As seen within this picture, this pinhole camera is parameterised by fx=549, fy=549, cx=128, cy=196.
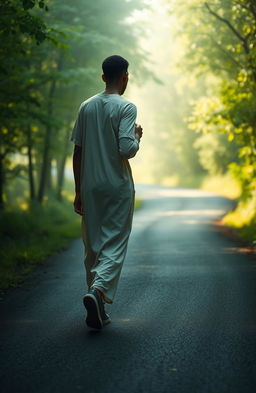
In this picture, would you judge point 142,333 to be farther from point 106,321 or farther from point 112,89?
point 112,89

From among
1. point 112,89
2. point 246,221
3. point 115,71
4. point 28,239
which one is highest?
point 115,71

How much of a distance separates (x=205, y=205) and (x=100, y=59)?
338 inches

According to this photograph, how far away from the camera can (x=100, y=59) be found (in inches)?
732

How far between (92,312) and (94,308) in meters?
0.05

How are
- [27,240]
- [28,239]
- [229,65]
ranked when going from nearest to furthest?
[27,240]
[28,239]
[229,65]

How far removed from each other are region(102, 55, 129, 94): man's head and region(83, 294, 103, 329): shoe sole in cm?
198

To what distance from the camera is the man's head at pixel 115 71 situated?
5121 millimetres

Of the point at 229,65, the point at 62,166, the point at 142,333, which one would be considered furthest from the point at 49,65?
the point at 142,333

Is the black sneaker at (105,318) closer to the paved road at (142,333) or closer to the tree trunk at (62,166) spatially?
the paved road at (142,333)

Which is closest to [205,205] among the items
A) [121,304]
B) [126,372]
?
[121,304]

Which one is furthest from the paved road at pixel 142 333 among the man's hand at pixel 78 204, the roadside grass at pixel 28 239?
the man's hand at pixel 78 204

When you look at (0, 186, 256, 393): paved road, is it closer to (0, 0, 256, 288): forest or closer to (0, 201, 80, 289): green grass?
(0, 201, 80, 289): green grass

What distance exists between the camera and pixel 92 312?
187 inches

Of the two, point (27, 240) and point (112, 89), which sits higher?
point (112, 89)
